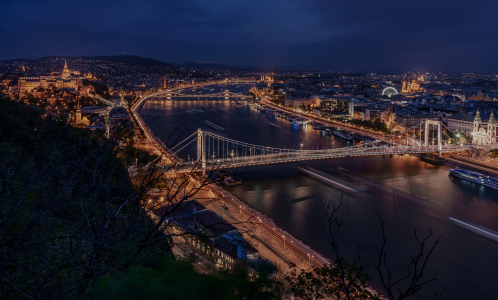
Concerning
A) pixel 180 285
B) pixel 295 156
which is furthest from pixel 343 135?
pixel 180 285

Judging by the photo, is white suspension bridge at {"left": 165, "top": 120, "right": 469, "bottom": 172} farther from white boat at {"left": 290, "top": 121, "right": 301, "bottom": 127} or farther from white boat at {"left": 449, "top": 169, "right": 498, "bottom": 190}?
white boat at {"left": 290, "top": 121, "right": 301, "bottom": 127}

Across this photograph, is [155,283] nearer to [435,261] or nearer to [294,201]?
[435,261]

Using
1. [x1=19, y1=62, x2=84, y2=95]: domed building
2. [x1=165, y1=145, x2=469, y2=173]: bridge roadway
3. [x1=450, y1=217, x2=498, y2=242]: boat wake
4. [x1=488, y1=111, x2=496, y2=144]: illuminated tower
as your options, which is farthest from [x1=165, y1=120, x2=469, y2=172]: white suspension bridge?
[x1=19, y1=62, x2=84, y2=95]: domed building

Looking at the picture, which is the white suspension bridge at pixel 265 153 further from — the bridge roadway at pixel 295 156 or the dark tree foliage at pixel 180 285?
the dark tree foliage at pixel 180 285

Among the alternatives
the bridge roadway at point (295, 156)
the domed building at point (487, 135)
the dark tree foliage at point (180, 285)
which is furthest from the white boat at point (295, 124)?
the dark tree foliage at point (180, 285)

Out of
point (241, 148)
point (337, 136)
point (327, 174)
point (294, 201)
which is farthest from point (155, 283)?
point (337, 136)

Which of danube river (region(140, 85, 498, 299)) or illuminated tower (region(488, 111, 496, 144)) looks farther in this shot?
illuminated tower (region(488, 111, 496, 144))

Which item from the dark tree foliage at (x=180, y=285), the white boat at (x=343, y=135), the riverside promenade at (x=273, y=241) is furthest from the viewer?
the white boat at (x=343, y=135)

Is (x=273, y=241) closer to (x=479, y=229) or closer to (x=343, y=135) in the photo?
(x=479, y=229)

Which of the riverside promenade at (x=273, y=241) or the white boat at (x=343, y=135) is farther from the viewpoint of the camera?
the white boat at (x=343, y=135)
